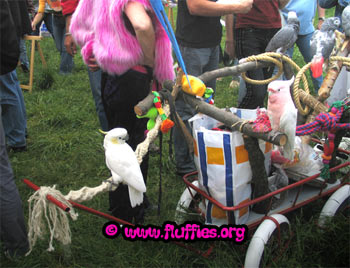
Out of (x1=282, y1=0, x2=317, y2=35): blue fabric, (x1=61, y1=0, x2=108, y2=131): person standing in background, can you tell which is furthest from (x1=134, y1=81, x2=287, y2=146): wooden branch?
(x1=282, y1=0, x2=317, y2=35): blue fabric

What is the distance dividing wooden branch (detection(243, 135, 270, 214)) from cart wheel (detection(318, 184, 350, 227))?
0.34 meters

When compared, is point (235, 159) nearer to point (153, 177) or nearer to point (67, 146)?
point (153, 177)

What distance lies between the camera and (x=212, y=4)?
6.88ft

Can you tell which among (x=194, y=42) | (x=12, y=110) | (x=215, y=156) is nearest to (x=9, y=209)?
(x=215, y=156)

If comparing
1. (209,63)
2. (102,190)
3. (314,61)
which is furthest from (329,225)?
(209,63)

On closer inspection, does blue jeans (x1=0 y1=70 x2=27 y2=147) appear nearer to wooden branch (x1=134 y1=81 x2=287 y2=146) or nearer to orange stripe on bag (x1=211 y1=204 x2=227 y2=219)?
wooden branch (x1=134 y1=81 x2=287 y2=146)

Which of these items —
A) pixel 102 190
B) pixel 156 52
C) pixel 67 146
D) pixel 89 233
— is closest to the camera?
pixel 102 190

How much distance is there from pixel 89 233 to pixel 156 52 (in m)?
1.15

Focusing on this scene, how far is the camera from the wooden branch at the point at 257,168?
1463 millimetres

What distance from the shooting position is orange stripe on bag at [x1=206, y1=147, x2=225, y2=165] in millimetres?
1497

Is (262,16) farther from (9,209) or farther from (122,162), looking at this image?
(9,209)

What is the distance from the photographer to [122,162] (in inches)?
Answer: 47.1

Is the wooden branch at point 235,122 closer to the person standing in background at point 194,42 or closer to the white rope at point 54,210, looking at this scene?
the white rope at point 54,210

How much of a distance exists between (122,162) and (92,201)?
50.5 inches
